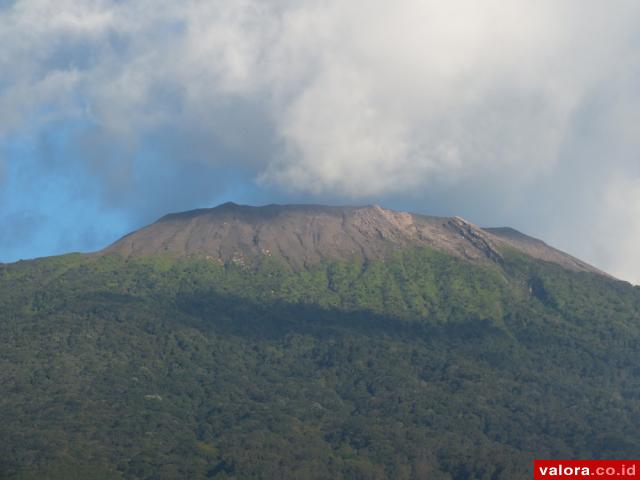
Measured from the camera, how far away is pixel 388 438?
178 m

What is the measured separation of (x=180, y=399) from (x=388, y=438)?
39340 millimetres

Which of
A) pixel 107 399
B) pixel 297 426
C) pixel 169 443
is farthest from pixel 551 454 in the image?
pixel 107 399

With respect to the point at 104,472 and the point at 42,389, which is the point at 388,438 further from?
the point at 42,389

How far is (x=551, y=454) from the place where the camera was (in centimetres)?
17538

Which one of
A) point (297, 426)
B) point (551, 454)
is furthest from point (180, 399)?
point (551, 454)

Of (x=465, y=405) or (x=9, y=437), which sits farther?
(x=465, y=405)

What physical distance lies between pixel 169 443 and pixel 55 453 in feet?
60.7

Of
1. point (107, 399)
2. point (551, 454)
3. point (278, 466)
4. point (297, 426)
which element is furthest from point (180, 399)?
point (551, 454)

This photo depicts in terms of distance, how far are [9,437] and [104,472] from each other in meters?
17.9

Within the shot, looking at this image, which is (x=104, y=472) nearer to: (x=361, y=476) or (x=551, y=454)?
(x=361, y=476)

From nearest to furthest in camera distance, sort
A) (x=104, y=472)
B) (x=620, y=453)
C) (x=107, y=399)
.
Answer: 1. (x=104, y=472)
2. (x=620, y=453)
3. (x=107, y=399)

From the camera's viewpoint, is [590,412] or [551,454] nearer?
[551,454]

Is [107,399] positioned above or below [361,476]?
above

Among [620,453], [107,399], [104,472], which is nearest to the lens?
[104,472]
